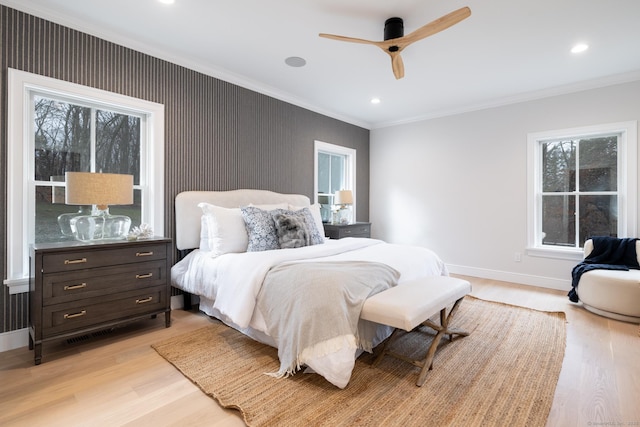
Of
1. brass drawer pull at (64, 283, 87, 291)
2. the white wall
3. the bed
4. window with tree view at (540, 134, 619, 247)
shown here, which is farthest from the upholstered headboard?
window with tree view at (540, 134, 619, 247)

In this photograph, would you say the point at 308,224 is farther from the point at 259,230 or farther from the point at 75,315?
the point at 75,315

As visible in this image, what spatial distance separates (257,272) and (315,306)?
584mm

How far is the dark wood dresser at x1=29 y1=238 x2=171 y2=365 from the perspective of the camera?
211 cm

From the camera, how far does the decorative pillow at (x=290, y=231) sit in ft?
9.89

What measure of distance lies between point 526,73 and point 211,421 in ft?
14.5

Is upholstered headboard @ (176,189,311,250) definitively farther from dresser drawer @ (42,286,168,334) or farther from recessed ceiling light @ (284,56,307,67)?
recessed ceiling light @ (284,56,307,67)

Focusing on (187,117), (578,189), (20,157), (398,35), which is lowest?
(578,189)

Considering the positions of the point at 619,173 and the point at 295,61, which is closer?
the point at 295,61

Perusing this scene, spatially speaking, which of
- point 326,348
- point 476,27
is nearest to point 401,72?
point 476,27

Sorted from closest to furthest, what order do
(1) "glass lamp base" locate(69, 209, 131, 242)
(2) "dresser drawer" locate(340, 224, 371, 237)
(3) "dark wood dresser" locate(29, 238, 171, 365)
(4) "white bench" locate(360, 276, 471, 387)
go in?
(4) "white bench" locate(360, 276, 471, 387)
(3) "dark wood dresser" locate(29, 238, 171, 365)
(1) "glass lamp base" locate(69, 209, 131, 242)
(2) "dresser drawer" locate(340, 224, 371, 237)

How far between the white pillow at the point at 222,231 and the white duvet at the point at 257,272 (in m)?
0.11

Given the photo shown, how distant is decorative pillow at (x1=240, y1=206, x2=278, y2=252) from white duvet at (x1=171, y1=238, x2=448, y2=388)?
0.26m

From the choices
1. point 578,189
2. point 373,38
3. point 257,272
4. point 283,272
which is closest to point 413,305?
point 283,272

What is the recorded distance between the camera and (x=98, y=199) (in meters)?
2.34
